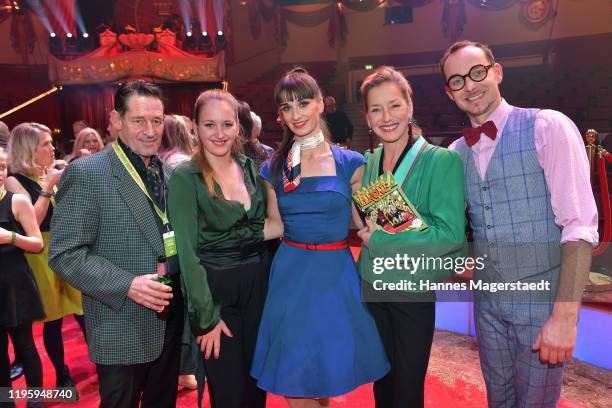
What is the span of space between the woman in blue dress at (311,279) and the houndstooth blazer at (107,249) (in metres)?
0.54

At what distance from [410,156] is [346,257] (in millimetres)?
528

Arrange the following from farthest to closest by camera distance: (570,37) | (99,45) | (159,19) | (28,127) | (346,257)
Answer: (159,19) → (99,45) → (570,37) → (28,127) → (346,257)

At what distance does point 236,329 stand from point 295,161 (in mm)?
815

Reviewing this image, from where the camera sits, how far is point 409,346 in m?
1.85

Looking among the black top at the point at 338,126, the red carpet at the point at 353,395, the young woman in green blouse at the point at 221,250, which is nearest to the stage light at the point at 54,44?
the black top at the point at 338,126

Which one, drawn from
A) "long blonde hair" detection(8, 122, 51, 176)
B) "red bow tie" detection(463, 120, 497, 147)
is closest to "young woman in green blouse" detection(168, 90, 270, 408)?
"red bow tie" detection(463, 120, 497, 147)

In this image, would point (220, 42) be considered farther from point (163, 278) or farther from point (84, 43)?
point (163, 278)

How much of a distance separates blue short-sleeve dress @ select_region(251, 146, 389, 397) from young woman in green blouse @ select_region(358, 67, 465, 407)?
86mm

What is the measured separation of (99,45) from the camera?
14977 millimetres

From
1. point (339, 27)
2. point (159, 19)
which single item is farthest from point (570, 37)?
point (159, 19)

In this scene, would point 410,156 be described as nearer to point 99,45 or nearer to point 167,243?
point 167,243

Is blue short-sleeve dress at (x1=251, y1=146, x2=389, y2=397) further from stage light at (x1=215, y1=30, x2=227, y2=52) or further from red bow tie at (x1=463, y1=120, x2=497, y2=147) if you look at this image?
stage light at (x1=215, y1=30, x2=227, y2=52)

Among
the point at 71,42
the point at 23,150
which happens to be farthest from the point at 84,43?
the point at 23,150

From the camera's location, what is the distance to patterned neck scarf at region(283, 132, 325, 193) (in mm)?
2008
